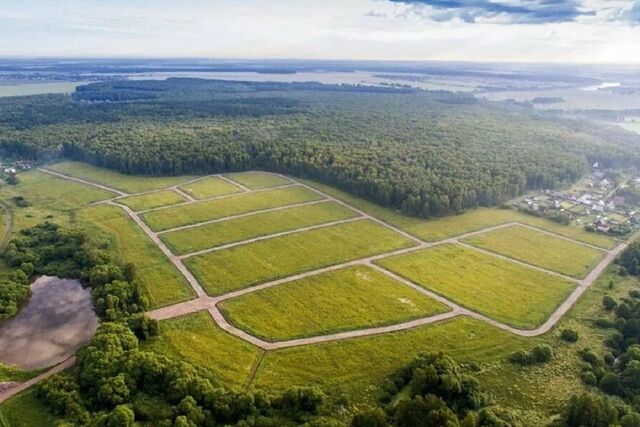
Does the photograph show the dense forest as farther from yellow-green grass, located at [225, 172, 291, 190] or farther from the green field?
the green field

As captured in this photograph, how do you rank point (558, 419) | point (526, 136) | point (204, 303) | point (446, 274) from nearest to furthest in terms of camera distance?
point (558, 419)
point (204, 303)
point (446, 274)
point (526, 136)

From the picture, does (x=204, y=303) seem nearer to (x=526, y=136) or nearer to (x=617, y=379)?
(x=617, y=379)

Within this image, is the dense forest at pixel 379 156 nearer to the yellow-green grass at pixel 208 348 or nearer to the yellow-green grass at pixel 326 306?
the yellow-green grass at pixel 326 306

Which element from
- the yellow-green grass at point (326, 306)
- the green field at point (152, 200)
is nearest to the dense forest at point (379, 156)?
the green field at point (152, 200)

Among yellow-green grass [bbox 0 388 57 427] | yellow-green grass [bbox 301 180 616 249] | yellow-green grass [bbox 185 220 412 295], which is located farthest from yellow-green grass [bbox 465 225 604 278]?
yellow-green grass [bbox 0 388 57 427]

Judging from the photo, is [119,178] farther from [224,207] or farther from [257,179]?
[224,207]

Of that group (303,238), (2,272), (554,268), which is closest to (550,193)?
(554,268)

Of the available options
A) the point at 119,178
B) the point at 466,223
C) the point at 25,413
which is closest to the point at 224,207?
the point at 119,178
